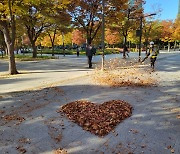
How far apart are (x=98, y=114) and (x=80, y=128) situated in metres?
0.72

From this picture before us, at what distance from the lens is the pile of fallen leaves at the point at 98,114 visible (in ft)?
15.9

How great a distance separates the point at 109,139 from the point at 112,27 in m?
21.1

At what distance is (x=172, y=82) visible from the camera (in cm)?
1011

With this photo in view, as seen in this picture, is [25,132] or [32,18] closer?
[25,132]

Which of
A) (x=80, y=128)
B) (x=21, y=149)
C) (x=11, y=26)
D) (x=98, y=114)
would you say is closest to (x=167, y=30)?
(x=11, y=26)

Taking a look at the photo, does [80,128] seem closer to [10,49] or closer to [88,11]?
[10,49]

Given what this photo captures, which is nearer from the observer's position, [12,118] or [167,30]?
[12,118]

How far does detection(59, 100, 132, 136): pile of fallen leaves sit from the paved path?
0.16 metres

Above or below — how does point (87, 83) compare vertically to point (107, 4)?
below

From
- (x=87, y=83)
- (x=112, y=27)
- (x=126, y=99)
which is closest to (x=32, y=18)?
(x=112, y=27)

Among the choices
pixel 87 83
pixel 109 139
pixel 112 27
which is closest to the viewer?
pixel 109 139

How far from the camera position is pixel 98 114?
546cm

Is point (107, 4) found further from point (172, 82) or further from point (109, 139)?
point (109, 139)

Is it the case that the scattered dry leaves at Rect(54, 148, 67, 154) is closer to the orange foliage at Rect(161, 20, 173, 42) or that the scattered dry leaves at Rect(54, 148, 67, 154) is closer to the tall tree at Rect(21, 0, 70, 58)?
the tall tree at Rect(21, 0, 70, 58)
